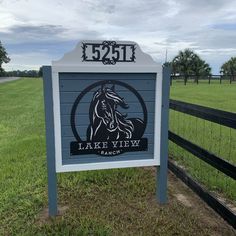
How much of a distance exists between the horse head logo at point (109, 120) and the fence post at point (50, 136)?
0.38m

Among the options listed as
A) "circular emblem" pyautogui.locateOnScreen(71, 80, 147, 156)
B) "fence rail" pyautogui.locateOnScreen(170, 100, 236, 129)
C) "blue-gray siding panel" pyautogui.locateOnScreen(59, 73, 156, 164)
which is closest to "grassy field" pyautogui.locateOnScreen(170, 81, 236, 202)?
"fence rail" pyautogui.locateOnScreen(170, 100, 236, 129)

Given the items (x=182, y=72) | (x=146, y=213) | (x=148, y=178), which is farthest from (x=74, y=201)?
(x=182, y=72)

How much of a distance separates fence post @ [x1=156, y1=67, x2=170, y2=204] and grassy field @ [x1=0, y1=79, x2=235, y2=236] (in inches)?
5.6

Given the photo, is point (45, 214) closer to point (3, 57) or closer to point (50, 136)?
point (50, 136)

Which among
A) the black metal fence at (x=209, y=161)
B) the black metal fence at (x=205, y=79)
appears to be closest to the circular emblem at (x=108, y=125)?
the black metal fence at (x=209, y=161)

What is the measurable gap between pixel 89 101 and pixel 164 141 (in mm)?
934

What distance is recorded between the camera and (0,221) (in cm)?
365

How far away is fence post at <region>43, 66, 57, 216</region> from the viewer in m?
3.58

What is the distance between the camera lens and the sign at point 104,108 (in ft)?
11.9

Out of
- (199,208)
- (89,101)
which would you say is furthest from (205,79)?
(89,101)

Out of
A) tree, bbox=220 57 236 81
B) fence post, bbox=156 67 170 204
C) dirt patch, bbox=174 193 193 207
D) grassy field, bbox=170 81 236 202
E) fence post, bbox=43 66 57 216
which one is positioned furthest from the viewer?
tree, bbox=220 57 236 81

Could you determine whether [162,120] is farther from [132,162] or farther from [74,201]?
[74,201]

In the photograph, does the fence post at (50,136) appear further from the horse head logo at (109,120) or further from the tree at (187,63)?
the tree at (187,63)

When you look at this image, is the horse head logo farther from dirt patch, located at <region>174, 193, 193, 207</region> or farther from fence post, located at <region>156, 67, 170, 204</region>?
dirt patch, located at <region>174, 193, 193, 207</region>
